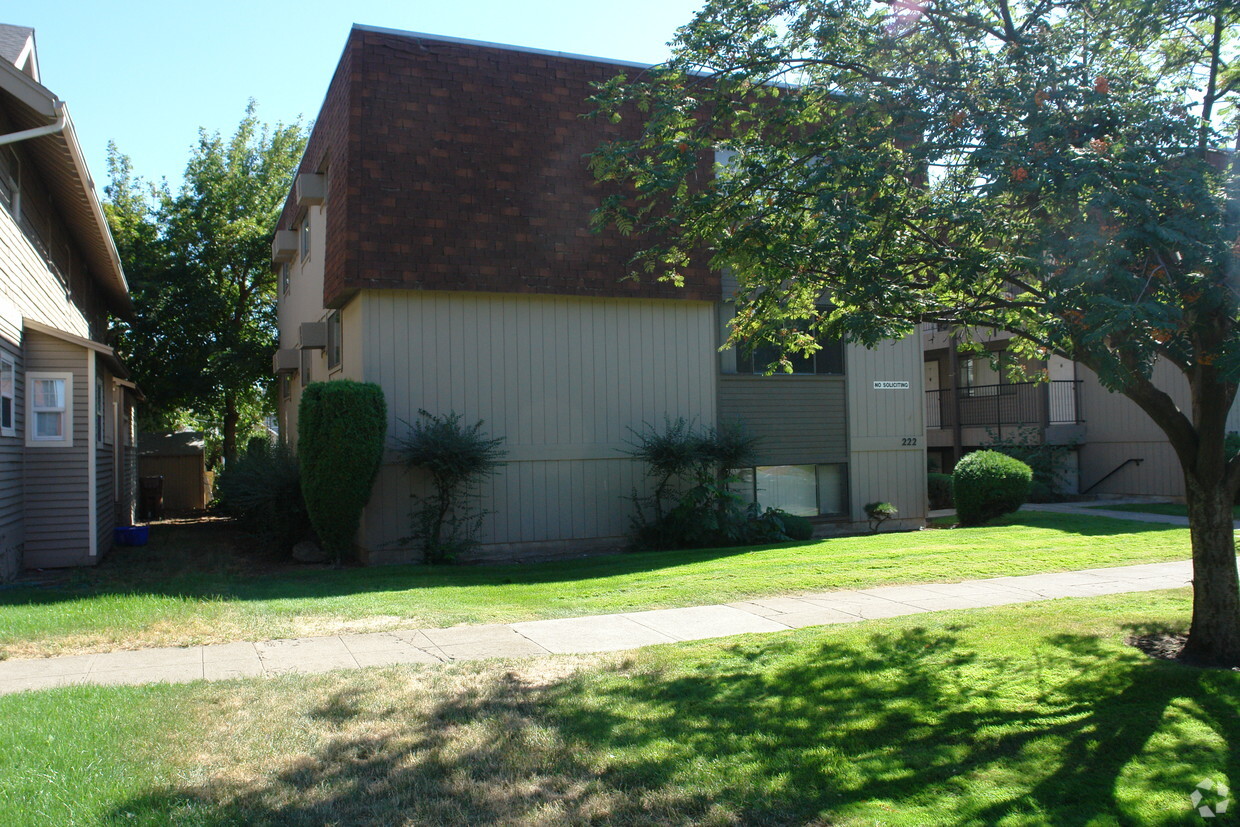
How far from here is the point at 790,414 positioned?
674 inches

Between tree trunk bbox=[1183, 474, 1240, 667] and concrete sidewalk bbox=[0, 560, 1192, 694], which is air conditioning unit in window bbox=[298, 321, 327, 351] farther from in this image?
tree trunk bbox=[1183, 474, 1240, 667]

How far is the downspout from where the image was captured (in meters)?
11.4

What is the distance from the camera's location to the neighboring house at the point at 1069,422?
2255cm

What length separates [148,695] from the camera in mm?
6070

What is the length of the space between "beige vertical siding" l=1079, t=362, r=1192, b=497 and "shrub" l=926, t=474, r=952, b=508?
3697mm

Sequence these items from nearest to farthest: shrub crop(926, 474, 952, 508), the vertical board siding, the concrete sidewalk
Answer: the concrete sidewalk, the vertical board siding, shrub crop(926, 474, 952, 508)

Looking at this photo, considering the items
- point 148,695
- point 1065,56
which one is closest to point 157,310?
point 148,695

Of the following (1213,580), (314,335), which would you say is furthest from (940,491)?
(1213,580)

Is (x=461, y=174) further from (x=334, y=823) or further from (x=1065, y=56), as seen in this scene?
(x=334, y=823)

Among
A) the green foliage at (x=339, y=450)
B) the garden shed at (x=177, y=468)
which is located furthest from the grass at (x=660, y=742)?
the garden shed at (x=177, y=468)

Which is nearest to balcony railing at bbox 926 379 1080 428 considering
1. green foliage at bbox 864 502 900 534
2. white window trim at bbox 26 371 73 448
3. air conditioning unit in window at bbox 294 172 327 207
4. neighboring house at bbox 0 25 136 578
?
green foliage at bbox 864 502 900 534

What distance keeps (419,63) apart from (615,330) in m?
5.02

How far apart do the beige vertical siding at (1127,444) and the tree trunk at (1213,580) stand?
622 inches

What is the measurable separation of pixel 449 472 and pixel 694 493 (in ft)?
12.7
